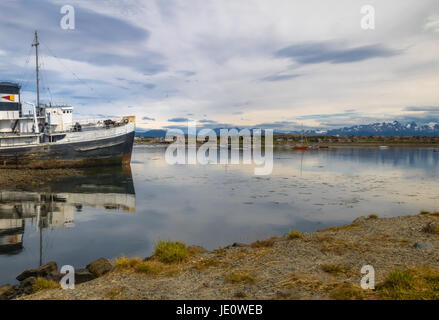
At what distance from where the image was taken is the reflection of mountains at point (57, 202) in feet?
56.4

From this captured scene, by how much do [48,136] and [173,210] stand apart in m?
29.4

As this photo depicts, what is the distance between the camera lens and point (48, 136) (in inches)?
1629

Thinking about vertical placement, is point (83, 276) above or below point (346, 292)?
below

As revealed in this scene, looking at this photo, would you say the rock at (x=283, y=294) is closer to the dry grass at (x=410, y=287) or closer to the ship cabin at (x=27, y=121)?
the dry grass at (x=410, y=287)

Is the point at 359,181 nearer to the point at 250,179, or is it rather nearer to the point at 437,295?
the point at 250,179

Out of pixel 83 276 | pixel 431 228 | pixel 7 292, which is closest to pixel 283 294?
pixel 83 276

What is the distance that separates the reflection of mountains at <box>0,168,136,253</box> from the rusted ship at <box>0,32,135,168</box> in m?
6.56

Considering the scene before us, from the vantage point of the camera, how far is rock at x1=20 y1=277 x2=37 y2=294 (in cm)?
891

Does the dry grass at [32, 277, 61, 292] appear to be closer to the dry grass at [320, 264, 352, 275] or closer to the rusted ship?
the dry grass at [320, 264, 352, 275]

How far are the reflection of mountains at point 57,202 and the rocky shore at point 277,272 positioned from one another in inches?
313

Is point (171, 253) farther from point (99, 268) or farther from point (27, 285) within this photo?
point (27, 285)

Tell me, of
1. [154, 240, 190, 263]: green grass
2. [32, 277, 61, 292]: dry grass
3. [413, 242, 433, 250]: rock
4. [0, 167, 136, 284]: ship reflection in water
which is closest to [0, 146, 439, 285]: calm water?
[0, 167, 136, 284]: ship reflection in water

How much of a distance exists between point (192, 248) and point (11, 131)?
40308 millimetres

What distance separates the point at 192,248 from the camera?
12.1 meters
